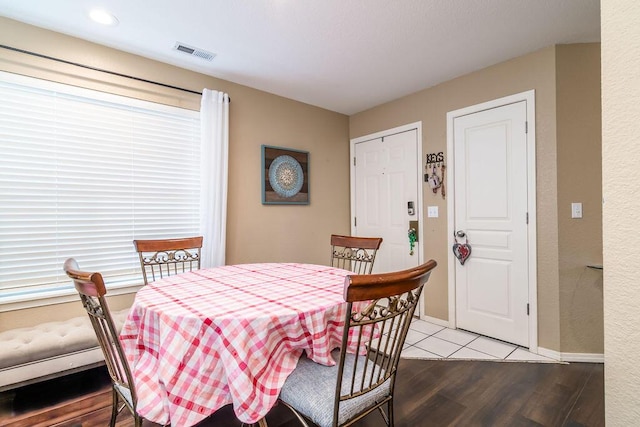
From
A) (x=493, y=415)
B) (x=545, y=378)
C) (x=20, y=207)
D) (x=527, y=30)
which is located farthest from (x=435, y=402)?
(x=20, y=207)

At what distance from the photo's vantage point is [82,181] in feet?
7.28

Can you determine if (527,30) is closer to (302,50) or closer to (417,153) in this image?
(417,153)

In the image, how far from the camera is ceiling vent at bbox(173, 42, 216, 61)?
7.63 ft

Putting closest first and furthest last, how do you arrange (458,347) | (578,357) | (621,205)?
(621,205) → (578,357) → (458,347)

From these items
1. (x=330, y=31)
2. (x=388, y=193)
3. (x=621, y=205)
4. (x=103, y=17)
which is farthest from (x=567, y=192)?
(x=103, y=17)

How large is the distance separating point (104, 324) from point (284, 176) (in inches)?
95.2

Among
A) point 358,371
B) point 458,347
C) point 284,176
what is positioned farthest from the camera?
point 284,176

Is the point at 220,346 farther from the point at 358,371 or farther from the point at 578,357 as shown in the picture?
the point at 578,357

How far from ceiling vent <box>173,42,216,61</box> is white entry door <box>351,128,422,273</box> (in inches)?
78.8

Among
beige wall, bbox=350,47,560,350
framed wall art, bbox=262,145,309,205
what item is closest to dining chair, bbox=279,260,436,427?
beige wall, bbox=350,47,560,350

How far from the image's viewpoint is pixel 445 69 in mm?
2723

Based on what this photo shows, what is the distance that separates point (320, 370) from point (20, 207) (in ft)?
7.48

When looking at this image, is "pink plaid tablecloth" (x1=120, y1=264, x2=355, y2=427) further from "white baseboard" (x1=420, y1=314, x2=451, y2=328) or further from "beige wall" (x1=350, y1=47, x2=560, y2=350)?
"white baseboard" (x1=420, y1=314, x2=451, y2=328)

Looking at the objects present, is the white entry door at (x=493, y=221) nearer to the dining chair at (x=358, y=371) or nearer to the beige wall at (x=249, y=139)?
the beige wall at (x=249, y=139)
